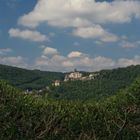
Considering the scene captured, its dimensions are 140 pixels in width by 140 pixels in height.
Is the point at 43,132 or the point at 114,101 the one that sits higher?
the point at 114,101

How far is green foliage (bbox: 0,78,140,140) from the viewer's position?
19.8ft

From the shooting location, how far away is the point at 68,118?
6.19 metres

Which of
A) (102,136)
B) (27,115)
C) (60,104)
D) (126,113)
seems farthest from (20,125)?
(126,113)

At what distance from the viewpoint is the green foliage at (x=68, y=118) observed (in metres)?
6.03

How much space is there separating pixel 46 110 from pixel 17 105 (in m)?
0.44

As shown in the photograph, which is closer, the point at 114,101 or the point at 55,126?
the point at 55,126

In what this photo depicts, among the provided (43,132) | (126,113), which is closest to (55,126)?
(43,132)

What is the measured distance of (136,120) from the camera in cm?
630

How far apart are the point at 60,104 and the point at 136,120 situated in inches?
45.7

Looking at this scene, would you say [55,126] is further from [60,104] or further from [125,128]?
[125,128]

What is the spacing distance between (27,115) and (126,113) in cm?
146

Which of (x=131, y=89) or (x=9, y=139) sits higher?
(x=131, y=89)

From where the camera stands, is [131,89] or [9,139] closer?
[9,139]

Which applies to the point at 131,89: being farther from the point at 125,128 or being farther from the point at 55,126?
the point at 55,126
